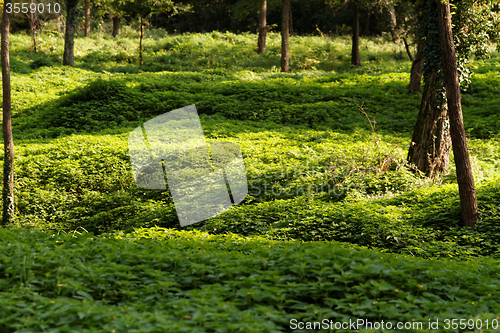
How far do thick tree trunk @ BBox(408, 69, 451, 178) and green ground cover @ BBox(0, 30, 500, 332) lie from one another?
42 cm

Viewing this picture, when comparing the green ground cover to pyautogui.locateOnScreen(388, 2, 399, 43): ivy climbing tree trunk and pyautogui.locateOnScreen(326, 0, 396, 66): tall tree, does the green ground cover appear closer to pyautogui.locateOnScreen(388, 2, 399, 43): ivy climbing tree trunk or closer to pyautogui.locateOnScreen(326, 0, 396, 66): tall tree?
pyautogui.locateOnScreen(326, 0, 396, 66): tall tree

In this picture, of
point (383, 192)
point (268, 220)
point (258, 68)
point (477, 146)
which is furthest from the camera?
point (258, 68)

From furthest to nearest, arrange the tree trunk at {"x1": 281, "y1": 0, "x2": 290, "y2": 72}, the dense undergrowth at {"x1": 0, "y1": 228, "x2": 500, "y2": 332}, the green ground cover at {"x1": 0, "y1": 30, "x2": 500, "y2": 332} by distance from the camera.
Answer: the tree trunk at {"x1": 281, "y1": 0, "x2": 290, "y2": 72}, the green ground cover at {"x1": 0, "y1": 30, "x2": 500, "y2": 332}, the dense undergrowth at {"x1": 0, "y1": 228, "x2": 500, "y2": 332}

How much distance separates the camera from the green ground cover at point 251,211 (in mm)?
3518

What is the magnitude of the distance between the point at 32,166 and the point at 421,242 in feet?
31.8

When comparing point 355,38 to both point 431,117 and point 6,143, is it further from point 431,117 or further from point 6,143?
point 6,143

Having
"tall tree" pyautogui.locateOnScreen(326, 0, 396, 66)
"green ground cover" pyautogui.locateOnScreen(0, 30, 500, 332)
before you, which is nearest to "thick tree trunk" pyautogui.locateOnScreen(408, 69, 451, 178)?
"green ground cover" pyautogui.locateOnScreen(0, 30, 500, 332)

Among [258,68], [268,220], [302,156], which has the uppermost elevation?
[258,68]

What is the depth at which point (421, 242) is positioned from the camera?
6582 millimetres

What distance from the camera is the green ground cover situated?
3.52m

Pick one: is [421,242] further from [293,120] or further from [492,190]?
[293,120]

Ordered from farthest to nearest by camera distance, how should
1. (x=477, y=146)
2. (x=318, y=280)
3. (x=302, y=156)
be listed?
1. (x=477, y=146)
2. (x=302, y=156)
3. (x=318, y=280)

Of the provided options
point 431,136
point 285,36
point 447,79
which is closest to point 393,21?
point 285,36

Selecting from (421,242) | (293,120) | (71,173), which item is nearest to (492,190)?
(421,242)
